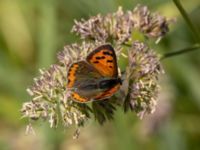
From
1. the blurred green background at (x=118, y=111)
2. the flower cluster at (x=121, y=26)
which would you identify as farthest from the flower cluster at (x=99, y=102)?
the blurred green background at (x=118, y=111)

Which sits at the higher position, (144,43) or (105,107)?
(144,43)

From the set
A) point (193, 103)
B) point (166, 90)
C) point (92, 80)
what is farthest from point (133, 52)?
point (193, 103)

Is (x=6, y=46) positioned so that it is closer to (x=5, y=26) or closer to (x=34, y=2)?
(x=5, y=26)

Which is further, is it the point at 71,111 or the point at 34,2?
the point at 34,2

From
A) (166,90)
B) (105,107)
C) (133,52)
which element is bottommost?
(105,107)

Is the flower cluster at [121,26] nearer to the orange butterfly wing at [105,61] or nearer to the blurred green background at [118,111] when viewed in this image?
the orange butterfly wing at [105,61]

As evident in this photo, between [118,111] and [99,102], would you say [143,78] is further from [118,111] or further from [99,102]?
[118,111]

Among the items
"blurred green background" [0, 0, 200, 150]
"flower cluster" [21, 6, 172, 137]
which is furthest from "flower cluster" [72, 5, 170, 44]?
"blurred green background" [0, 0, 200, 150]

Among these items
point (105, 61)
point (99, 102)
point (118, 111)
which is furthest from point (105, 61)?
point (118, 111)

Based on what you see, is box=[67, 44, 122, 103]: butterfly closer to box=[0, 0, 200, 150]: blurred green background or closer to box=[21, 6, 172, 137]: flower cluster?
box=[21, 6, 172, 137]: flower cluster
